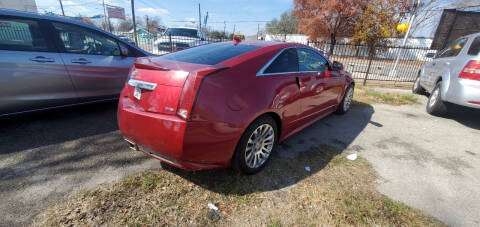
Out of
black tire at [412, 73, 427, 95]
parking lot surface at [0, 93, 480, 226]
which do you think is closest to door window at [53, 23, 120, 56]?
parking lot surface at [0, 93, 480, 226]

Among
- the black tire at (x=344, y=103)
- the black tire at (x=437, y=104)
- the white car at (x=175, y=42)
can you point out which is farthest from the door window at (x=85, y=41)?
the black tire at (x=437, y=104)

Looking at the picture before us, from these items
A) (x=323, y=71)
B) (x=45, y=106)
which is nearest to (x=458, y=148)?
(x=323, y=71)

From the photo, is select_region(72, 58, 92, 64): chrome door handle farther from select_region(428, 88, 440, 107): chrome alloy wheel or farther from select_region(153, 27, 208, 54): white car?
select_region(428, 88, 440, 107): chrome alloy wheel

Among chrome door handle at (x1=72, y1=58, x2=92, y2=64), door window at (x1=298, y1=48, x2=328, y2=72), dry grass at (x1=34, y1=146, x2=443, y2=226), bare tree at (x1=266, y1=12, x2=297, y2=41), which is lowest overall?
dry grass at (x1=34, y1=146, x2=443, y2=226)

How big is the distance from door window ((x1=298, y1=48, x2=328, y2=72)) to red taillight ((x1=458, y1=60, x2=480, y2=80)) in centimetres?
266

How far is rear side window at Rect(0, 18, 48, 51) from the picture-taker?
274 cm

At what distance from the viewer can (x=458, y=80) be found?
4008 mm

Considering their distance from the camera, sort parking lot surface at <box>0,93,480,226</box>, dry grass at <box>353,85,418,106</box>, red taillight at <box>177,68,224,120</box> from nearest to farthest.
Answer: red taillight at <box>177,68,224,120</box>, parking lot surface at <box>0,93,480,226</box>, dry grass at <box>353,85,418,106</box>

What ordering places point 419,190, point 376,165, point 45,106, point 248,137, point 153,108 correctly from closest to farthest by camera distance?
point 153,108, point 248,137, point 419,190, point 376,165, point 45,106

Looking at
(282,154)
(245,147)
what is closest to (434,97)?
(282,154)

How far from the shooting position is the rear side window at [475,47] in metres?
3.91

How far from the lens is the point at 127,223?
1681 millimetres

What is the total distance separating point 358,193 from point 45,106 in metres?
4.29

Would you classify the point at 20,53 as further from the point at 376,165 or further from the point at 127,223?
the point at 376,165
